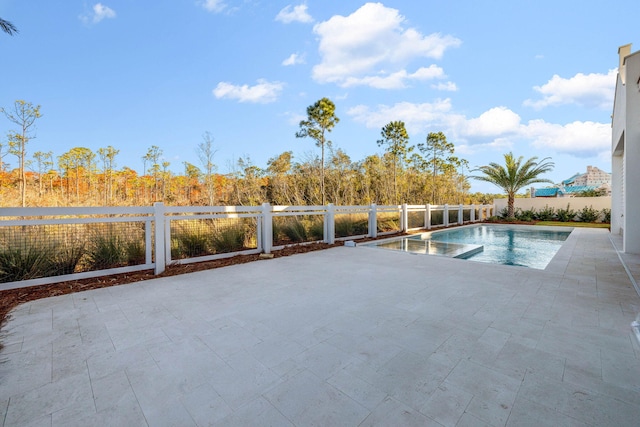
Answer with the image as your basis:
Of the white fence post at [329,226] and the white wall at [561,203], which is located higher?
the white wall at [561,203]

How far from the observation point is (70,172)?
13.9m

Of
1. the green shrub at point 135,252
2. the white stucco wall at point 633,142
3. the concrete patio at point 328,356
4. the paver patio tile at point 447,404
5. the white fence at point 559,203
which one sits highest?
the white stucco wall at point 633,142

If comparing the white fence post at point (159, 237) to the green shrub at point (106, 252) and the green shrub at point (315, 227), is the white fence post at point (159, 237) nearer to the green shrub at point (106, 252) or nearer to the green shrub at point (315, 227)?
the green shrub at point (106, 252)

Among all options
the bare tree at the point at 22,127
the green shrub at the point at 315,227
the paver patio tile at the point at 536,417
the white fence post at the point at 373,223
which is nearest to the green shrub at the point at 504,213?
the white fence post at the point at 373,223

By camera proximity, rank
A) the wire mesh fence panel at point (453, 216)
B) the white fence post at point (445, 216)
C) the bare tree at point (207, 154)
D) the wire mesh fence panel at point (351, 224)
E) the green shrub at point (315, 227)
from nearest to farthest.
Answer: the green shrub at point (315, 227) < the wire mesh fence panel at point (351, 224) < the bare tree at point (207, 154) < the white fence post at point (445, 216) < the wire mesh fence panel at point (453, 216)

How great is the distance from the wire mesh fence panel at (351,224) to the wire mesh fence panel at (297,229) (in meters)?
0.74

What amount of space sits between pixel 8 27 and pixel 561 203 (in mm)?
22858

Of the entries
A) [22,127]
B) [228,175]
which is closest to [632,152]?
[228,175]

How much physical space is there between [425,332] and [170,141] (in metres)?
Result: 15.7

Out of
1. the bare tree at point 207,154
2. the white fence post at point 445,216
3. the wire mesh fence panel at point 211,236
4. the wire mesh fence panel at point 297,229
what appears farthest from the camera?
the white fence post at point 445,216

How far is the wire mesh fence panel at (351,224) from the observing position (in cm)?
842

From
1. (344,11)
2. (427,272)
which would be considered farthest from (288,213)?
(344,11)

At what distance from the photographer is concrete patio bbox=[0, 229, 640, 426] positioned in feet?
4.90

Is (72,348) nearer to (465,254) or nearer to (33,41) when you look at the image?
(465,254)
